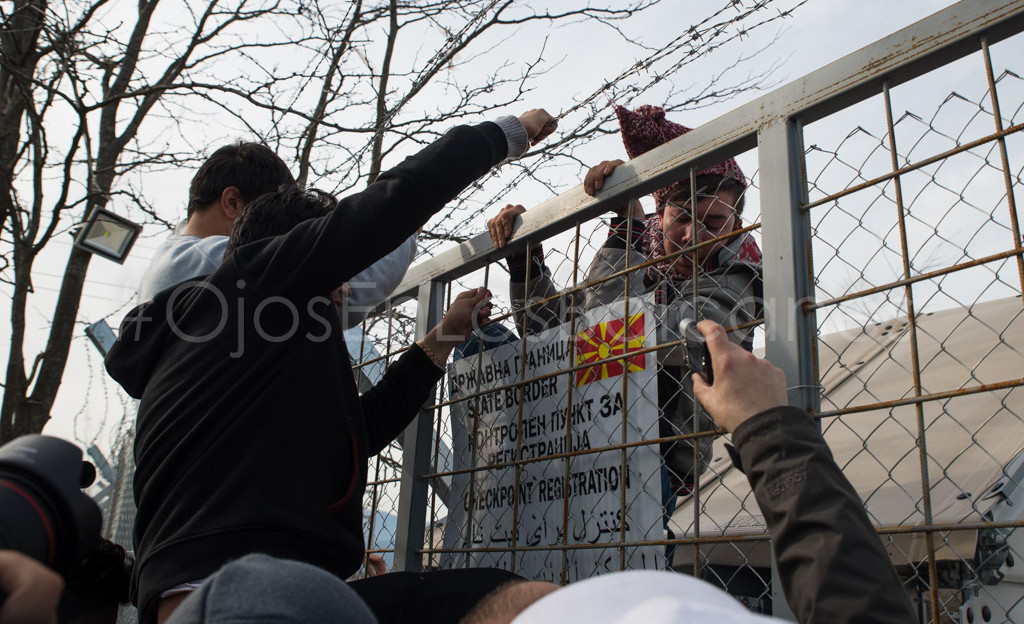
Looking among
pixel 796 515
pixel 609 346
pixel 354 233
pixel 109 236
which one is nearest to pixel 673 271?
pixel 609 346

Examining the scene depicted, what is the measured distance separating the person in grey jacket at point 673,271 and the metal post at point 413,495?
0.60 m

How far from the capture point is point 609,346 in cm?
246

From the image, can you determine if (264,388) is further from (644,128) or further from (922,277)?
(644,128)

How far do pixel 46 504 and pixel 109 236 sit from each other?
5.12m

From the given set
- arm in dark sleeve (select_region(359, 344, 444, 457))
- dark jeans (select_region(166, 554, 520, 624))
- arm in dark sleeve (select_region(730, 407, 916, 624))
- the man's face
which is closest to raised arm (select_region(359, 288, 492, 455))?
arm in dark sleeve (select_region(359, 344, 444, 457))

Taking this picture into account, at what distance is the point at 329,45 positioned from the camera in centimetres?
689

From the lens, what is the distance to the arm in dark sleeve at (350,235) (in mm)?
1953

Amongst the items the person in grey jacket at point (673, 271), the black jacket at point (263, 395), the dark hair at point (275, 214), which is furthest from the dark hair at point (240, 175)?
the person in grey jacket at point (673, 271)

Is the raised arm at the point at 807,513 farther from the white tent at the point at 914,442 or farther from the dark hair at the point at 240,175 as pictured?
the dark hair at the point at 240,175

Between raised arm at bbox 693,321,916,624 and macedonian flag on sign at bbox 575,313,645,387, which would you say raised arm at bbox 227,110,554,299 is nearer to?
macedonian flag on sign at bbox 575,313,645,387

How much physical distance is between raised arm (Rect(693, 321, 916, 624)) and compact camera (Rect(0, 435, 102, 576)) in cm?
95

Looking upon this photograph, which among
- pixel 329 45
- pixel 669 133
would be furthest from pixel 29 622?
pixel 329 45

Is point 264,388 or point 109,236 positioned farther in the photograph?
point 109,236

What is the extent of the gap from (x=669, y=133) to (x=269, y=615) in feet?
8.48
